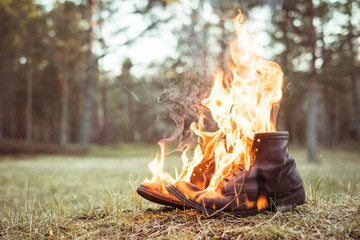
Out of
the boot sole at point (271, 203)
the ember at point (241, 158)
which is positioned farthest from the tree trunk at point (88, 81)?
the boot sole at point (271, 203)

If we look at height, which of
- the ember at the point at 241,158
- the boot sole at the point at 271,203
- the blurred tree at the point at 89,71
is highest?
the blurred tree at the point at 89,71

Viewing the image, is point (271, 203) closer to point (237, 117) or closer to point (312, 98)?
point (237, 117)

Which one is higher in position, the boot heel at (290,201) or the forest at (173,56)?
the forest at (173,56)

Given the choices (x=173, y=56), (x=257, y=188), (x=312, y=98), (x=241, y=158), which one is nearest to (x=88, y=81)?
(x=173, y=56)

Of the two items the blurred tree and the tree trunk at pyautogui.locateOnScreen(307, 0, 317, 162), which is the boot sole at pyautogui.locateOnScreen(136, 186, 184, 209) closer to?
the tree trunk at pyautogui.locateOnScreen(307, 0, 317, 162)

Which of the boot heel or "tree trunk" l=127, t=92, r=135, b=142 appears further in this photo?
"tree trunk" l=127, t=92, r=135, b=142

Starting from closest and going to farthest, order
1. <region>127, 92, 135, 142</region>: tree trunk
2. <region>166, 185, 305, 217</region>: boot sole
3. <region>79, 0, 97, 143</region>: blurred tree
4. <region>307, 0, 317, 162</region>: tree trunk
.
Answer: <region>166, 185, 305, 217</region>: boot sole
<region>307, 0, 317, 162</region>: tree trunk
<region>79, 0, 97, 143</region>: blurred tree
<region>127, 92, 135, 142</region>: tree trunk

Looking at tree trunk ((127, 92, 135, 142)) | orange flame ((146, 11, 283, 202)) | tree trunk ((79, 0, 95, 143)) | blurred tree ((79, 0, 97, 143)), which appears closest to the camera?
orange flame ((146, 11, 283, 202))

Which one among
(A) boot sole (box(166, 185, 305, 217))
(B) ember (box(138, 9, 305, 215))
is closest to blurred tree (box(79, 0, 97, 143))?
(B) ember (box(138, 9, 305, 215))

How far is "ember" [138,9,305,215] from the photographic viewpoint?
6.53 ft

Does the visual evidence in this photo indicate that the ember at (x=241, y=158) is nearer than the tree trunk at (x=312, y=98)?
Yes

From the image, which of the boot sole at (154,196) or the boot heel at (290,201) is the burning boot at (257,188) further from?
the boot sole at (154,196)

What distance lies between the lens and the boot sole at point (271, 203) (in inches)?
77.6

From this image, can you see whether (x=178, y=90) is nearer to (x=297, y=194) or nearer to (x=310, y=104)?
(x=297, y=194)
